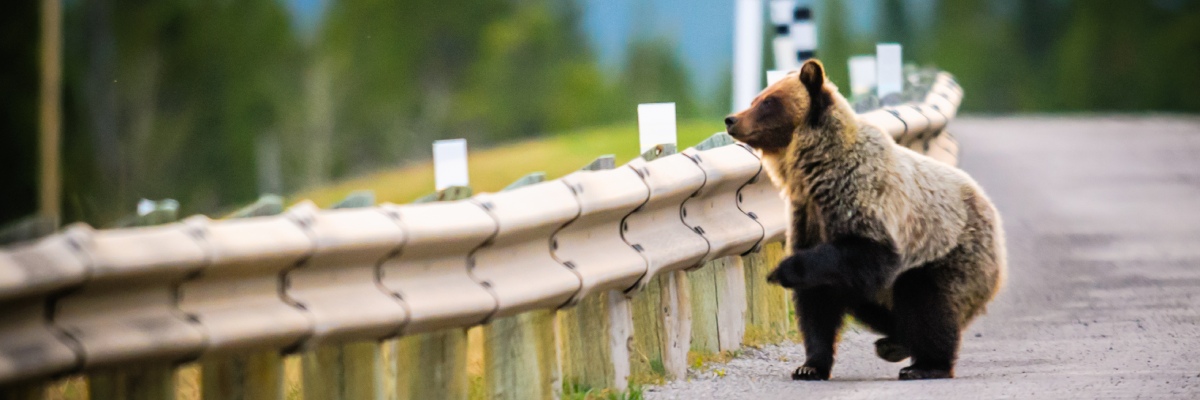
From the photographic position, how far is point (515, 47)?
66.0m

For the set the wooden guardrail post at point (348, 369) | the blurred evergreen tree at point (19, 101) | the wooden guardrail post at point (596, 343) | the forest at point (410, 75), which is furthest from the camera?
the forest at point (410, 75)

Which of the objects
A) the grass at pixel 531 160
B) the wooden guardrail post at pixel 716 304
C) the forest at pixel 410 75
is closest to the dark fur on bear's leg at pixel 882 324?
the wooden guardrail post at pixel 716 304

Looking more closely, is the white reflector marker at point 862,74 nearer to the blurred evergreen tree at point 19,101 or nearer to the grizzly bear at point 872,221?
the grizzly bear at point 872,221

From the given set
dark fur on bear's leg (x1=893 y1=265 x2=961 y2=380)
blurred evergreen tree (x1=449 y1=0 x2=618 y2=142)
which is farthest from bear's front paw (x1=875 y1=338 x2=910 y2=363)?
blurred evergreen tree (x1=449 y1=0 x2=618 y2=142)

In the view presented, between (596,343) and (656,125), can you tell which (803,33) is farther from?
(596,343)

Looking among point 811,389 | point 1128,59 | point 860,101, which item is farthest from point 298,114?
point 811,389

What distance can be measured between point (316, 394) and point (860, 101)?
658 centimetres

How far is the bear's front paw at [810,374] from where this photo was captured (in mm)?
7039

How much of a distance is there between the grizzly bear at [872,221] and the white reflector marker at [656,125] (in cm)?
97

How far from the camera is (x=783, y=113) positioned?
23.2ft

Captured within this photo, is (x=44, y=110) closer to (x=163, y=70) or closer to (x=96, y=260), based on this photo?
(x=96, y=260)

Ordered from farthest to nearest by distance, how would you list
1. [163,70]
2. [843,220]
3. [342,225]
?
1. [163,70]
2. [843,220]
3. [342,225]

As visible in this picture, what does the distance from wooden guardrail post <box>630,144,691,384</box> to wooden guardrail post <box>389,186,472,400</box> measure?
54.4 inches

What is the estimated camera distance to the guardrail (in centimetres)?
398
